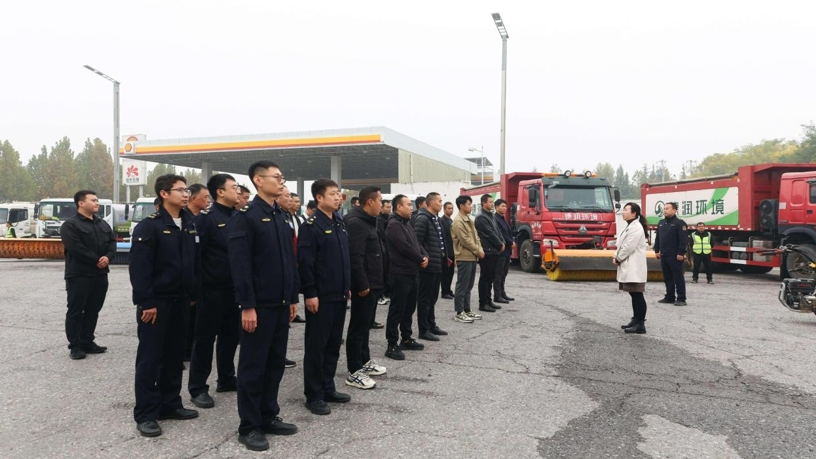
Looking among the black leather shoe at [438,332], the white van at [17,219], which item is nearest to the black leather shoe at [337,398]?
the black leather shoe at [438,332]

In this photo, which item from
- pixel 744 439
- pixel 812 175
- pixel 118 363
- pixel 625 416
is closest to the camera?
pixel 744 439

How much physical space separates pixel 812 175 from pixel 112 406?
1520cm

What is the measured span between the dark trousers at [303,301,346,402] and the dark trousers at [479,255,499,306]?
495 cm

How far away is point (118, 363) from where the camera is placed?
19.4 ft

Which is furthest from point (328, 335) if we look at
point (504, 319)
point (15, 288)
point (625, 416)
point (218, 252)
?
point (15, 288)

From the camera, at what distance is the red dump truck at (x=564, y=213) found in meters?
14.5

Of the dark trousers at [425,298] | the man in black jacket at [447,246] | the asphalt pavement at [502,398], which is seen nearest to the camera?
the asphalt pavement at [502,398]

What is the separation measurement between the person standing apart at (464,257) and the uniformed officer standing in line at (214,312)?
4094 mm

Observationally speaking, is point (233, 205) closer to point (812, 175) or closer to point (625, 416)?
point (625, 416)

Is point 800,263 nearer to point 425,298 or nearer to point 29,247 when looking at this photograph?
point 425,298

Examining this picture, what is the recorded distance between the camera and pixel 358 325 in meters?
5.23

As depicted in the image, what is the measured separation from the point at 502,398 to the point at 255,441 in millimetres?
2117

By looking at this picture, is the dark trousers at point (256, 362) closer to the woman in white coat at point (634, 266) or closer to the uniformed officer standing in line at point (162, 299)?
the uniformed officer standing in line at point (162, 299)

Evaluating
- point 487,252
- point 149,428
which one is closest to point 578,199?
point 487,252
